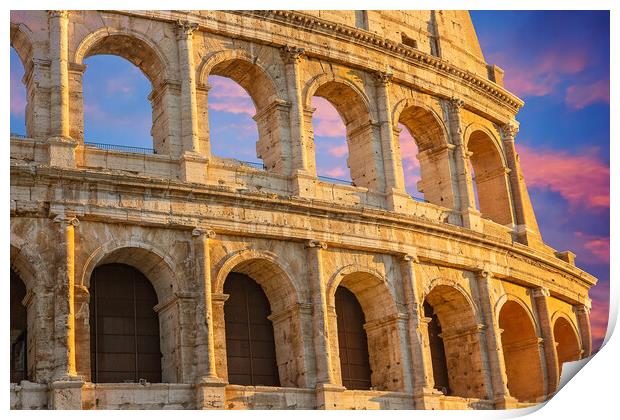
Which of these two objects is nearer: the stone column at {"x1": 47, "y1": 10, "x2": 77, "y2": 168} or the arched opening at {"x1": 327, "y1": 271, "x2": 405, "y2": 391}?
the stone column at {"x1": 47, "y1": 10, "x2": 77, "y2": 168}

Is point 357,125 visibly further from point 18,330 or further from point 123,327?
point 18,330

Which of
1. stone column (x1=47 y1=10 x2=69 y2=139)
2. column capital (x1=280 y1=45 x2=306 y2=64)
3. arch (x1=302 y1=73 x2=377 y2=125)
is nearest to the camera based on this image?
stone column (x1=47 y1=10 x2=69 y2=139)

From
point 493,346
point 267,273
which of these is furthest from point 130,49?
point 493,346

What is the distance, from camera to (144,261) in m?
23.4

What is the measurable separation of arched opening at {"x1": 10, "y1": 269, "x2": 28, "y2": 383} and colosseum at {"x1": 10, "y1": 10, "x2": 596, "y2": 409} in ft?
0.12

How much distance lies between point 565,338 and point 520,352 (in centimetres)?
304

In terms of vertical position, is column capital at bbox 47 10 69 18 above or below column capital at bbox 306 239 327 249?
above

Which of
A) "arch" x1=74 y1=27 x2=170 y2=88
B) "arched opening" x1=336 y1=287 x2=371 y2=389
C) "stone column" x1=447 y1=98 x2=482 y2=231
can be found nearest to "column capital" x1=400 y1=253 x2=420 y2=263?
"arched opening" x1=336 y1=287 x2=371 y2=389

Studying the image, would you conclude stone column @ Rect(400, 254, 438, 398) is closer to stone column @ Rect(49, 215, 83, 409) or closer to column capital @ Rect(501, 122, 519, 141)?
column capital @ Rect(501, 122, 519, 141)

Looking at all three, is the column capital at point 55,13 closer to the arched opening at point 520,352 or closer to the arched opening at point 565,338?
the arched opening at point 520,352

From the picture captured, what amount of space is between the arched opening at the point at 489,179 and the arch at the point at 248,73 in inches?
268

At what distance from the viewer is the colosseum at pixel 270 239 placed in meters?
22.1

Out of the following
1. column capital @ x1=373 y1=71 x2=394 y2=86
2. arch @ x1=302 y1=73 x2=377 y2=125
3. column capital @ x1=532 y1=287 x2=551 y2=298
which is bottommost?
column capital @ x1=532 y1=287 x2=551 y2=298

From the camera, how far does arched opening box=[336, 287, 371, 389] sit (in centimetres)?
2578
